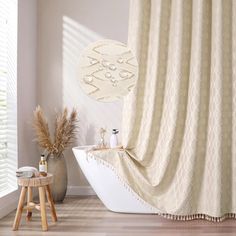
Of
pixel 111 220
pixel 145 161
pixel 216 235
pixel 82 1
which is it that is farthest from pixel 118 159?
pixel 82 1

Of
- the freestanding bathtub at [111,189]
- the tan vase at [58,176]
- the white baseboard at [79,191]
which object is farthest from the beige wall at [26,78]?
the freestanding bathtub at [111,189]

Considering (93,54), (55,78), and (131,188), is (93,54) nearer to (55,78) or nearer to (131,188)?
(55,78)

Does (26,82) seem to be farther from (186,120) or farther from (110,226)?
(110,226)

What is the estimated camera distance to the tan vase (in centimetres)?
430

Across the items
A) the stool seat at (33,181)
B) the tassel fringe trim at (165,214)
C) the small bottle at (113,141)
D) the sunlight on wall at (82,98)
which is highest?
the sunlight on wall at (82,98)

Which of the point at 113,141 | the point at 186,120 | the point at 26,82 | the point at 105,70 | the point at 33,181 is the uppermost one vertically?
the point at 105,70

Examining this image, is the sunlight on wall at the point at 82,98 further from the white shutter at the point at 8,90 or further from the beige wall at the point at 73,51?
the white shutter at the point at 8,90

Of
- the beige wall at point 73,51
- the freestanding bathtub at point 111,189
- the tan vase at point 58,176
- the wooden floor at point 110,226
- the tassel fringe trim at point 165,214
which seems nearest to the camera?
the wooden floor at point 110,226

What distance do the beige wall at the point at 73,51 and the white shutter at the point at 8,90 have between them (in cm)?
59

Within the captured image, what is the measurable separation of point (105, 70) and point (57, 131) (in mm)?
754

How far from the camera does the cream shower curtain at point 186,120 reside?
11.9 feet

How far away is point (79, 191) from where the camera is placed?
466 centimetres

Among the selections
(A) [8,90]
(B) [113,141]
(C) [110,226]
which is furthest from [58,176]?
(C) [110,226]

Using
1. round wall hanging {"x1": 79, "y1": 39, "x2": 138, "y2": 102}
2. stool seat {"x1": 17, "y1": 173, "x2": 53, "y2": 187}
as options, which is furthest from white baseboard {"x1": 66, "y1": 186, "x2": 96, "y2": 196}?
stool seat {"x1": 17, "y1": 173, "x2": 53, "y2": 187}
